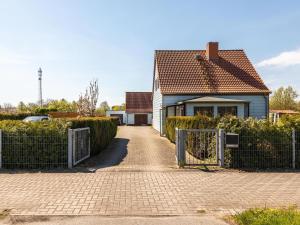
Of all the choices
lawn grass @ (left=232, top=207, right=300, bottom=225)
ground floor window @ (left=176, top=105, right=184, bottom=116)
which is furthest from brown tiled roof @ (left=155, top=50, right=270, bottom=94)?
lawn grass @ (left=232, top=207, right=300, bottom=225)

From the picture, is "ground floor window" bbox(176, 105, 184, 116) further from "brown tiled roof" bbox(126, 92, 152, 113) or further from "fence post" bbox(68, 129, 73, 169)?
"brown tiled roof" bbox(126, 92, 152, 113)

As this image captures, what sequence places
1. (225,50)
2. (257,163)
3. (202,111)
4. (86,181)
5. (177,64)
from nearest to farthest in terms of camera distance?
1. (86,181)
2. (257,163)
3. (202,111)
4. (177,64)
5. (225,50)

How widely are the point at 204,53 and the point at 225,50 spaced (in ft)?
7.36

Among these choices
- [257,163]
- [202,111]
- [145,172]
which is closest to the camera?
[145,172]

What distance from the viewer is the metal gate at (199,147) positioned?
1173 cm

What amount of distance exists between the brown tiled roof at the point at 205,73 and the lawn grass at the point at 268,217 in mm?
19834

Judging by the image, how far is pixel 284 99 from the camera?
6675 cm

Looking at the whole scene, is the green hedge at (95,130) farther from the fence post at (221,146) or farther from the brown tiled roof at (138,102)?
the brown tiled roof at (138,102)

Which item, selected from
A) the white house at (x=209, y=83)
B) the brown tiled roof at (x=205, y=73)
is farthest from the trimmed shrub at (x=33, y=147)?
the brown tiled roof at (x=205, y=73)

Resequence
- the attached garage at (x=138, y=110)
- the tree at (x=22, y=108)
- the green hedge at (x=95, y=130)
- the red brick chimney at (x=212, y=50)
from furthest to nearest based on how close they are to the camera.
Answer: the tree at (x=22, y=108) < the attached garage at (x=138, y=110) < the red brick chimney at (x=212, y=50) < the green hedge at (x=95, y=130)

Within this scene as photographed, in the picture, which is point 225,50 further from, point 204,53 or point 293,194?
point 293,194

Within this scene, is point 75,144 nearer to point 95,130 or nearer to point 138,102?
point 95,130

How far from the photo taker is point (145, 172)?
1085cm

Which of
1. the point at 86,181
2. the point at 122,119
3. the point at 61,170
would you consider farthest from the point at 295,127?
the point at 122,119
